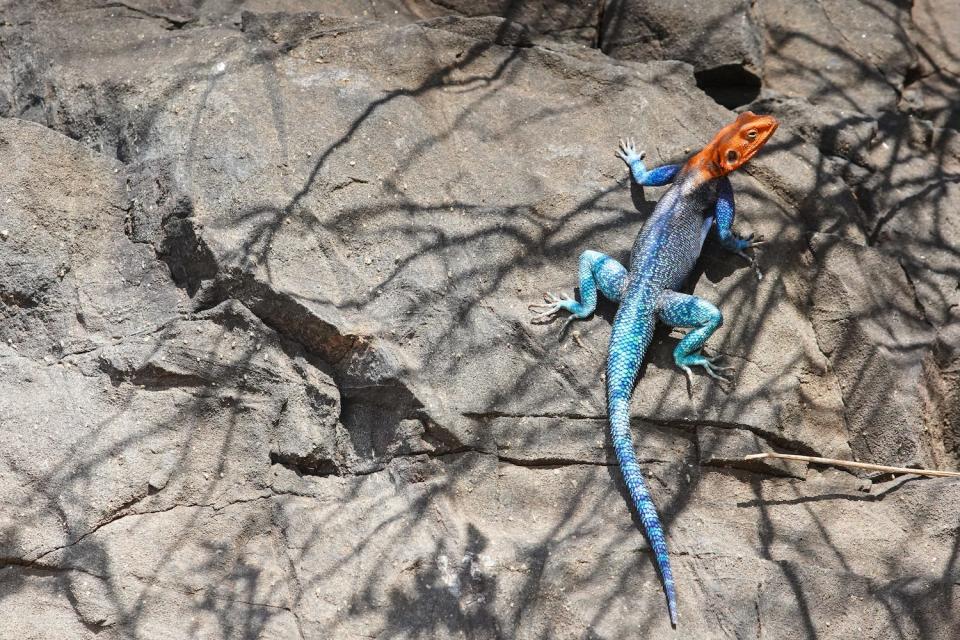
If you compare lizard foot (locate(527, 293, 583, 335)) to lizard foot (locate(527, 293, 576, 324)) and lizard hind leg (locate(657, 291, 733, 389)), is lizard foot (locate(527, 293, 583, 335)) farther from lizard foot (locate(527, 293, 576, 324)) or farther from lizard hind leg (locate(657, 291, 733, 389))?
lizard hind leg (locate(657, 291, 733, 389))

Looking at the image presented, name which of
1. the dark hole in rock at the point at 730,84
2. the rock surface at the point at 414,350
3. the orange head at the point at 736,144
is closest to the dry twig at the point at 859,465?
the rock surface at the point at 414,350

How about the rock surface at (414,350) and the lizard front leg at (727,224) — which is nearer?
the rock surface at (414,350)

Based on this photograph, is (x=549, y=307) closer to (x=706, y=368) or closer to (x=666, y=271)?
(x=666, y=271)

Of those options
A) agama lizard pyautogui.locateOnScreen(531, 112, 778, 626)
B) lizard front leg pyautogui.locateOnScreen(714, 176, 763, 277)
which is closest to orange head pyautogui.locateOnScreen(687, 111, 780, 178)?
agama lizard pyautogui.locateOnScreen(531, 112, 778, 626)

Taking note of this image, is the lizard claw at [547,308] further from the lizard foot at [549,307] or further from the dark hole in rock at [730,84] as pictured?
the dark hole in rock at [730,84]

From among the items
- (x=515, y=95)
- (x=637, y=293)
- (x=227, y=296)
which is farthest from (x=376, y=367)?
(x=515, y=95)

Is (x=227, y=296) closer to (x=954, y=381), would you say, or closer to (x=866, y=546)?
(x=866, y=546)
